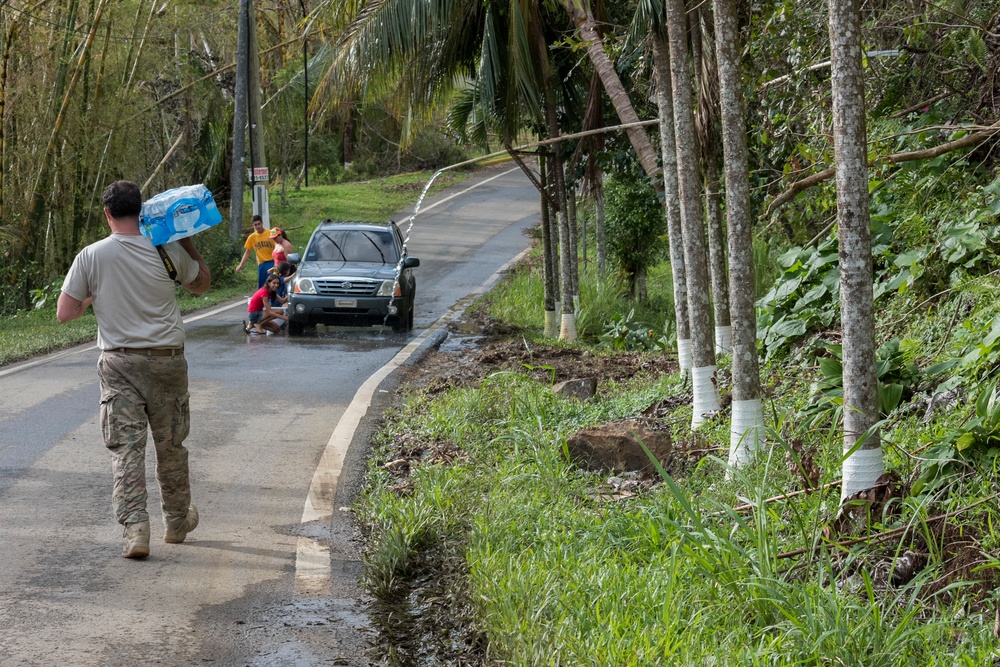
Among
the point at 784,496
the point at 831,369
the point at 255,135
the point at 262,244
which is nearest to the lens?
the point at 784,496

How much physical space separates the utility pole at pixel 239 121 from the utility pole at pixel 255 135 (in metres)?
0.12

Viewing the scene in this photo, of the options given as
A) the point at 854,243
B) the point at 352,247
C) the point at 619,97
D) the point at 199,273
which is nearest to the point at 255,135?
the point at 352,247

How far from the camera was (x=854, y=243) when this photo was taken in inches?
207

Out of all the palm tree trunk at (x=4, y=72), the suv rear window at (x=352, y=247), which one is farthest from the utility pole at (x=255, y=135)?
the suv rear window at (x=352, y=247)

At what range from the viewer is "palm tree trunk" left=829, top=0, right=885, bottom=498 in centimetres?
521

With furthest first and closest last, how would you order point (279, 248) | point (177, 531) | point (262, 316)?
point (279, 248) < point (262, 316) < point (177, 531)

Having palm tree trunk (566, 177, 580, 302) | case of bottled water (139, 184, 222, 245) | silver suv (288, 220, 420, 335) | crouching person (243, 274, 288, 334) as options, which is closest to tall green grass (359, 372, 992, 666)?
case of bottled water (139, 184, 222, 245)

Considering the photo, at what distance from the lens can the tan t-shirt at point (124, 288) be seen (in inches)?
242

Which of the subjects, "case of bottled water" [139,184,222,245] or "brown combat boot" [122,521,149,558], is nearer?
"brown combat boot" [122,521,149,558]

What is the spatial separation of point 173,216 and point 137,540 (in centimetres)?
171

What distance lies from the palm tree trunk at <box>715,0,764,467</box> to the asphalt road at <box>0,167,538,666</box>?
2.45m

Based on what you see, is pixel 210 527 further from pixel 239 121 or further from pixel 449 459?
pixel 239 121

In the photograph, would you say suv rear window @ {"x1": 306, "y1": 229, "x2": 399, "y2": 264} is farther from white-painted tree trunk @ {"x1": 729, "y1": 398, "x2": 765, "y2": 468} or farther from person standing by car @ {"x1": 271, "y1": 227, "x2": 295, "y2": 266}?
white-painted tree trunk @ {"x1": 729, "y1": 398, "x2": 765, "y2": 468}

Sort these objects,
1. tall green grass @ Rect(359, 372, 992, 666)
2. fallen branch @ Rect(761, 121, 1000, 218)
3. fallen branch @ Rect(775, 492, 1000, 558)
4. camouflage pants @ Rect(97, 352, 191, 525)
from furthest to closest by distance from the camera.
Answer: fallen branch @ Rect(761, 121, 1000, 218) < camouflage pants @ Rect(97, 352, 191, 525) < fallen branch @ Rect(775, 492, 1000, 558) < tall green grass @ Rect(359, 372, 992, 666)
